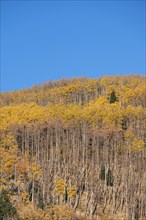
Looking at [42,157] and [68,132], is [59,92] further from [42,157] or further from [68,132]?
[42,157]

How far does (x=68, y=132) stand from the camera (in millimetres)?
77375

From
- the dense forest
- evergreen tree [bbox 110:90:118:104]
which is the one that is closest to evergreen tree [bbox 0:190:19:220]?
the dense forest

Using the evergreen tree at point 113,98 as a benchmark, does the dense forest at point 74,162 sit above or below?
below

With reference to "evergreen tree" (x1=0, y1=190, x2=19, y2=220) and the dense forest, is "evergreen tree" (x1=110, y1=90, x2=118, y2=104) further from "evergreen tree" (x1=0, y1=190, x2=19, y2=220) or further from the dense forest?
"evergreen tree" (x1=0, y1=190, x2=19, y2=220)

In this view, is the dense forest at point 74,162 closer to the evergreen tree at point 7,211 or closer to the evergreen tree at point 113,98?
the evergreen tree at point 7,211

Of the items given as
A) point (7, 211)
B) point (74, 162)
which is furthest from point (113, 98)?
point (7, 211)

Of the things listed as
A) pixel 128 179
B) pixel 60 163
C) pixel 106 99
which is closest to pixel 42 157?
pixel 60 163

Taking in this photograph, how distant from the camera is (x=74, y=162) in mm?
69812

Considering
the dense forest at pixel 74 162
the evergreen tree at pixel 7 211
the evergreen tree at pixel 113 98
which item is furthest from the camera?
the evergreen tree at pixel 113 98

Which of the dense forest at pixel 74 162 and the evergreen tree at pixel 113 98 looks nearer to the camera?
the dense forest at pixel 74 162

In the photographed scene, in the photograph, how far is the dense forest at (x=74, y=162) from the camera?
5991 centimetres

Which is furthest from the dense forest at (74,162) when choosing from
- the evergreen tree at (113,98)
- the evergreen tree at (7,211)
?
the evergreen tree at (113,98)

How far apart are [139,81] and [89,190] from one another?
5978 centimetres

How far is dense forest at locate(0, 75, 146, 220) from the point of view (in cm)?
5991
